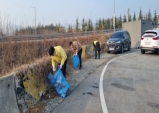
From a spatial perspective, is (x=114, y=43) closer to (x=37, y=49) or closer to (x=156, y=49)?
(x=156, y=49)

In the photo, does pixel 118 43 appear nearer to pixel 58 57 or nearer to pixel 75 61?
pixel 75 61

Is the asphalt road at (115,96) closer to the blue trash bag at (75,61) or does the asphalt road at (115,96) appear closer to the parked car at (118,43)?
the blue trash bag at (75,61)

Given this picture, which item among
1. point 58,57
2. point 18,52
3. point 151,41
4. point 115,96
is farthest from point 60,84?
point 151,41

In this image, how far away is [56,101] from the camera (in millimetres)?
5695

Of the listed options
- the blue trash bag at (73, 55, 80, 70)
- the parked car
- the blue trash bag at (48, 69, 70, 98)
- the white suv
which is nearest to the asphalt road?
the blue trash bag at (48, 69, 70, 98)

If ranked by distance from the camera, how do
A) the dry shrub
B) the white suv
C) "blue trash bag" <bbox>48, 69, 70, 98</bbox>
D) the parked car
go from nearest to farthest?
"blue trash bag" <bbox>48, 69, 70, 98</bbox> < the dry shrub < the white suv < the parked car

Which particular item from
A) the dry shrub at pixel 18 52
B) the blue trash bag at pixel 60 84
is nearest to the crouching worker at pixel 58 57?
the blue trash bag at pixel 60 84

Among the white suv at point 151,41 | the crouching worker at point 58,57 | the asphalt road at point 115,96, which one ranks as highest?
the white suv at point 151,41

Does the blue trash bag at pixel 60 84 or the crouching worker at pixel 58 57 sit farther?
the crouching worker at pixel 58 57

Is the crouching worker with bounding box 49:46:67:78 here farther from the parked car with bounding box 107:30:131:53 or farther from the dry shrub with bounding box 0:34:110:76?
the parked car with bounding box 107:30:131:53

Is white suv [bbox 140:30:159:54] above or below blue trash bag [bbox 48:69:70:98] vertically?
above


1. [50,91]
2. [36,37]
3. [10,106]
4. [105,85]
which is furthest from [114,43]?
[10,106]

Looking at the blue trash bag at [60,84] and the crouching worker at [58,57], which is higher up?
the crouching worker at [58,57]

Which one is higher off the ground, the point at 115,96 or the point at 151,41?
the point at 151,41
